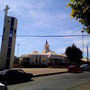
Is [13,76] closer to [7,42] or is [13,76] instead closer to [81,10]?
[81,10]

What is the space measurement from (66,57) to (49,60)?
6.51 meters

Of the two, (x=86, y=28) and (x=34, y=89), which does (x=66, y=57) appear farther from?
(x=86, y=28)

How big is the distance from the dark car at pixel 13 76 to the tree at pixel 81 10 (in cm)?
1301

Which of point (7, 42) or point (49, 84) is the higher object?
point (7, 42)

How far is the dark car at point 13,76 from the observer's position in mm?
20844

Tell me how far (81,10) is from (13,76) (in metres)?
14.0

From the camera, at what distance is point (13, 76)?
2152cm

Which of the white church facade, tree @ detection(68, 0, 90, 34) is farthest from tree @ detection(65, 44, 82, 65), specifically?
tree @ detection(68, 0, 90, 34)

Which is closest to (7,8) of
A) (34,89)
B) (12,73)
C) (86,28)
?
(12,73)

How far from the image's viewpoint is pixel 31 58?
66.8 meters

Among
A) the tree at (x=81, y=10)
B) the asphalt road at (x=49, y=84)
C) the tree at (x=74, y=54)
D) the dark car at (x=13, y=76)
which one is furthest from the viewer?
the tree at (x=74, y=54)

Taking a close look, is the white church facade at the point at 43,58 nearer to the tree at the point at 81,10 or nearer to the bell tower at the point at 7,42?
the bell tower at the point at 7,42

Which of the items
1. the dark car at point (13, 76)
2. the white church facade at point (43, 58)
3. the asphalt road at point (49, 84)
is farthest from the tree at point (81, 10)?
the white church facade at point (43, 58)

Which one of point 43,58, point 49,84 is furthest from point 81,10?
point 43,58
